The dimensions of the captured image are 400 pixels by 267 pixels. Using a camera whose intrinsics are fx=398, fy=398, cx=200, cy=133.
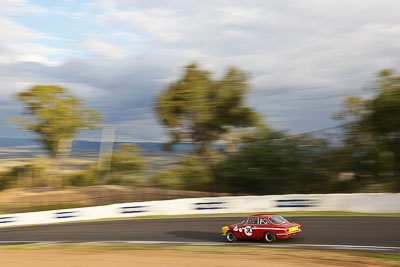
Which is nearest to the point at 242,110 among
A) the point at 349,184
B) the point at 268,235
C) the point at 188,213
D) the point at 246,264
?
the point at 349,184

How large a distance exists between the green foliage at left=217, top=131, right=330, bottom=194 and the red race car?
16524mm

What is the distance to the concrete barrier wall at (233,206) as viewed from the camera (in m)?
19.4

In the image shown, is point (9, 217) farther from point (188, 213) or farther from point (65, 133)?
point (65, 133)

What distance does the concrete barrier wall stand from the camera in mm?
19391

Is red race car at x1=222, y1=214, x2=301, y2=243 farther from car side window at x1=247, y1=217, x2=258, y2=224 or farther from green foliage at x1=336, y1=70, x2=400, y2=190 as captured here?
green foliage at x1=336, y1=70, x2=400, y2=190

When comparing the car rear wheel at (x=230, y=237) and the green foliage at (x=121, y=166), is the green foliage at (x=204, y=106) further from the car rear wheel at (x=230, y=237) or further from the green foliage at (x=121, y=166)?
the car rear wheel at (x=230, y=237)

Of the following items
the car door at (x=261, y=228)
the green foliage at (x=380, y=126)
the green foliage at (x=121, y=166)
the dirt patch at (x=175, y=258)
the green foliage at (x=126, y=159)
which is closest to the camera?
the dirt patch at (x=175, y=258)

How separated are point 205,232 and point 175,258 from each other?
5.23 metres

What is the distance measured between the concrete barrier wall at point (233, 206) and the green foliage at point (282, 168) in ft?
28.1

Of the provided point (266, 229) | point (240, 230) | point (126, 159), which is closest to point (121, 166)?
point (126, 159)

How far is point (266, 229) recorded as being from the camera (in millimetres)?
13734

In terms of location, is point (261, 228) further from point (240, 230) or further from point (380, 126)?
point (380, 126)

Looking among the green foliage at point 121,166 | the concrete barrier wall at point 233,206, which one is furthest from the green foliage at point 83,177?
the concrete barrier wall at point 233,206

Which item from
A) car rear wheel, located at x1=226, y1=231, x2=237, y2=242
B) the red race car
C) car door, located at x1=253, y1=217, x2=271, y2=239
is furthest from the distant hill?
car door, located at x1=253, y1=217, x2=271, y2=239
